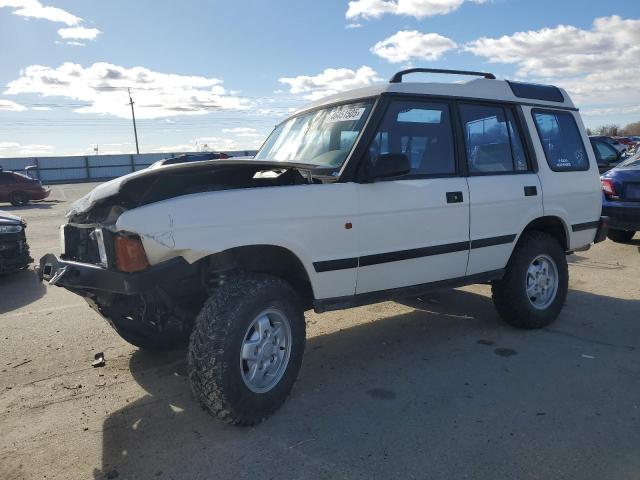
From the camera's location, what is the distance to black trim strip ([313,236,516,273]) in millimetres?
3475

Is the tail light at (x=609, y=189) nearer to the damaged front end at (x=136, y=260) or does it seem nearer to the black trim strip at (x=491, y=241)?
the black trim strip at (x=491, y=241)

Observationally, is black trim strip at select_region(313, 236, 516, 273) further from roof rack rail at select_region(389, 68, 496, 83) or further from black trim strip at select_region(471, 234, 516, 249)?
roof rack rail at select_region(389, 68, 496, 83)

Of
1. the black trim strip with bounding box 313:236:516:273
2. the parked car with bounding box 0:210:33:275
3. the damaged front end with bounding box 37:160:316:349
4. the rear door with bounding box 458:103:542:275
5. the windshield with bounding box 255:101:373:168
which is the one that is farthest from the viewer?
the parked car with bounding box 0:210:33:275

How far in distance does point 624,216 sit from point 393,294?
5.92 m

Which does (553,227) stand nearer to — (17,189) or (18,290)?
(18,290)

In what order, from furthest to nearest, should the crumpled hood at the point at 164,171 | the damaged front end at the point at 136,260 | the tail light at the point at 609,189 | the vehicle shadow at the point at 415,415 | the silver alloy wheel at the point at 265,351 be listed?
the tail light at the point at 609,189
the crumpled hood at the point at 164,171
the silver alloy wheel at the point at 265,351
the damaged front end at the point at 136,260
the vehicle shadow at the point at 415,415

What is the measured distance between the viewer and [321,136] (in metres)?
4.13

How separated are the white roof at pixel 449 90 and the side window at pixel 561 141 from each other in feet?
0.50

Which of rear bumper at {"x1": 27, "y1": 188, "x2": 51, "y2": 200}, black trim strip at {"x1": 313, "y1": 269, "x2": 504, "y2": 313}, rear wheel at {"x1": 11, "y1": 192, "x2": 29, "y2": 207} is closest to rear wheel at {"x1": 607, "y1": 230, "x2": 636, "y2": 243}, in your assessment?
black trim strip at {"x1": 313, "y1": 269, "x2": 504, "y2": 313}

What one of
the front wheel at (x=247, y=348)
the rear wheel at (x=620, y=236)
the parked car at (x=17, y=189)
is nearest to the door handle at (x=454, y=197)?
the front wheel at (x=247, y=348)

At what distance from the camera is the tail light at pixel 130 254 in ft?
9.41

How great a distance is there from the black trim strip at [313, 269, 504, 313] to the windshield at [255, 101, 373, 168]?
0.94 m

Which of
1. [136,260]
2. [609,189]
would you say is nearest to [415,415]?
[136,260]

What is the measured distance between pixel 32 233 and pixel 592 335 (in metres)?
12.1
